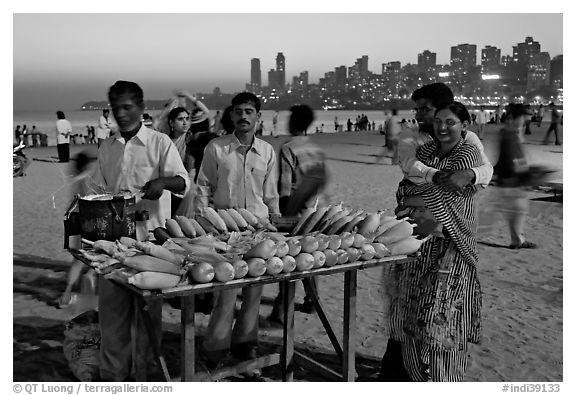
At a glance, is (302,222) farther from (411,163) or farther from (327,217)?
(411,163)

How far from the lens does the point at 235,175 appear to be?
4340mm

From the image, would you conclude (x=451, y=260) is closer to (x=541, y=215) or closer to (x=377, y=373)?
(x=377, y=373)

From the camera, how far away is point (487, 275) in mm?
6613

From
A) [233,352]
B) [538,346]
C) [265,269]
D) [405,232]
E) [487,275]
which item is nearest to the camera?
[265,269]

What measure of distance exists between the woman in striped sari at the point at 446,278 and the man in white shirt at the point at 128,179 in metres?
1.64

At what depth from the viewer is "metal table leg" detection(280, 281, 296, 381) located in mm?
3801

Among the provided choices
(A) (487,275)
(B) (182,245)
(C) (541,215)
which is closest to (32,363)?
(B) (182,245)

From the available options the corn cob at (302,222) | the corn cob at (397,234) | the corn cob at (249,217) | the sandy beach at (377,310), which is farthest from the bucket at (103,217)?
the corn cob at (397,234)

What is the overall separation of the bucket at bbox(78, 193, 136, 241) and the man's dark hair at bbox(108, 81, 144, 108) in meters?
0.71

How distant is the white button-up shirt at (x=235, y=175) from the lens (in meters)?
4.34

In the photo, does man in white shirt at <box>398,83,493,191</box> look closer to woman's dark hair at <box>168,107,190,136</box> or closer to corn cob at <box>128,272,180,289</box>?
corn cob at <box>128,272,180,289</box>

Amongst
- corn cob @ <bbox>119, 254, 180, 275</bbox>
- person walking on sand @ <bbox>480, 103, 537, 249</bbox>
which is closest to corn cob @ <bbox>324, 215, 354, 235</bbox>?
corn cob @ <bbox>119, 254, 180, 275</bbox>
